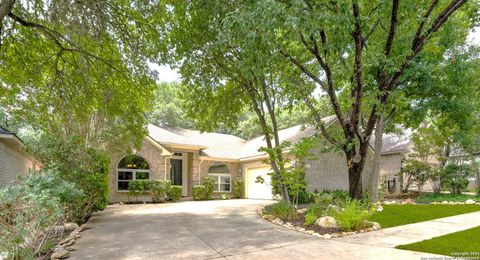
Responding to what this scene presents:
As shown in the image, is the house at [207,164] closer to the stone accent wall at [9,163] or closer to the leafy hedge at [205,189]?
the leafy hedge at [205,189]

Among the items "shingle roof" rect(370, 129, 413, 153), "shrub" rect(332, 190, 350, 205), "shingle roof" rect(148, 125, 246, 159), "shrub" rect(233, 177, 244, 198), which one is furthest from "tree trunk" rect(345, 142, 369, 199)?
"shingle roof" rect(370, 129, 413, 153)

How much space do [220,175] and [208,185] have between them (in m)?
1.93

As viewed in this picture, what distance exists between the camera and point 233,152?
906 inches

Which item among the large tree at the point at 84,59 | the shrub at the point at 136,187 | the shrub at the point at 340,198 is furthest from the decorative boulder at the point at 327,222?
the shrub at the point at 136,187

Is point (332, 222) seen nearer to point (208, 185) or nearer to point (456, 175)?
point (208, 185)

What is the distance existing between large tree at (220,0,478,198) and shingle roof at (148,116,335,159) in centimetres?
763

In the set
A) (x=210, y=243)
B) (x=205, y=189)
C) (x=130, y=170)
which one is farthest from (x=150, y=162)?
(x=210, y=243)

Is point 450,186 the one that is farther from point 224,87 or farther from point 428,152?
point 224,87

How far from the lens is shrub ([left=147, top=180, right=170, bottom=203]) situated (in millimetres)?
17859

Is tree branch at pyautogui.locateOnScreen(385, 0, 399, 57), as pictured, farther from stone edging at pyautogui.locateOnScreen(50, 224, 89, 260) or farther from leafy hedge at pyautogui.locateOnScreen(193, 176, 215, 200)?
leafy hedge at pyautogui.locateOnScreen(193, 176, 215, 200)

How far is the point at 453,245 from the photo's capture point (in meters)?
5.89

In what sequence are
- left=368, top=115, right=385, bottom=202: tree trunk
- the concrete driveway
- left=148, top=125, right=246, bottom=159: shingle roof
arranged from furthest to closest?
left=148, top=125, right=246, bottom=159: shingle roof
left=368, top=115, right=385, bottom=202: tree trunk
the concrete driveway

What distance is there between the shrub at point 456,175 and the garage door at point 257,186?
10638 millimetres

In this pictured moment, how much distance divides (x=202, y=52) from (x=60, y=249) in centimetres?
872
